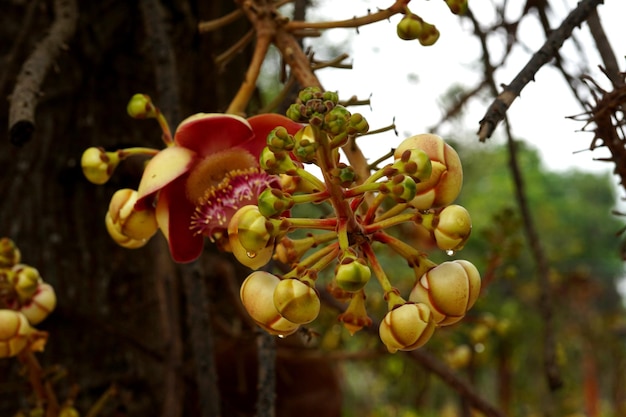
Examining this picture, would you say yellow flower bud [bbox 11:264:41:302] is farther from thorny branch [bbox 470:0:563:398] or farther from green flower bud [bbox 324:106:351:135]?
thorny branch [bbox 470:0:563:398]

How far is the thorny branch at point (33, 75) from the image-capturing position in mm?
596

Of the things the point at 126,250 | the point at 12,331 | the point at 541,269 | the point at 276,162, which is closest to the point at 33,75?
the point at 12,331

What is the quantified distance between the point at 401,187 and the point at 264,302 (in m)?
0.11

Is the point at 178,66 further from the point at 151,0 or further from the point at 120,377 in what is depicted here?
the point at 120,377

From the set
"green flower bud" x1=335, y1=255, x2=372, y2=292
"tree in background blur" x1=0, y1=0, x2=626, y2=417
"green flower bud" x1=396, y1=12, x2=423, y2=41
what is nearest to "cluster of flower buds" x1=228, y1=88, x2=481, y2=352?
"green flower bud" x1=335, y1=255, x2=372, y2=292

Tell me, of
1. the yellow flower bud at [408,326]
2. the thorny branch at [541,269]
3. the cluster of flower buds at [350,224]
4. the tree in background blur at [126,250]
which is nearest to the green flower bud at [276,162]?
the cluster of flower buds at [350,224]

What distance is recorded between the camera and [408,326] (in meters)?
0.45

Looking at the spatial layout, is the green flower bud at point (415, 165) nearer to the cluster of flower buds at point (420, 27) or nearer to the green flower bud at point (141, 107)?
the cluster of flower buds at point (420, 27)

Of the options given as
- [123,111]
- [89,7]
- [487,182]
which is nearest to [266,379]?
[123,111]

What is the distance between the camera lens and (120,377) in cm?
110

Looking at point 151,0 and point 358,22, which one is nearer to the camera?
point 358,22

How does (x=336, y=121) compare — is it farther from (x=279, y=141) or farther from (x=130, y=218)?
(x=130, y=218)

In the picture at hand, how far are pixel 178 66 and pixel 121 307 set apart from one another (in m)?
0.39

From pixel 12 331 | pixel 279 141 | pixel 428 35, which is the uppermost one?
pixel 428 35
